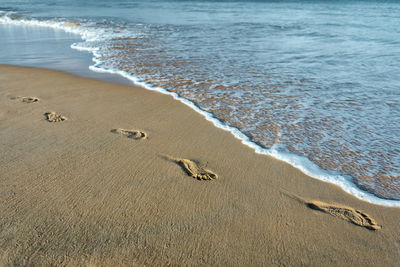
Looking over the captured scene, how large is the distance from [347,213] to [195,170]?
1.37 metres

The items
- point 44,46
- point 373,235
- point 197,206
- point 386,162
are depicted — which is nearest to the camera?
point 373,235

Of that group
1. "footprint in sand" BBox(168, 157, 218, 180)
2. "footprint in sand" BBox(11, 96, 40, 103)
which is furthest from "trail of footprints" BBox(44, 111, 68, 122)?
"footprint in sand" BBox(168, 157, 218, 180)

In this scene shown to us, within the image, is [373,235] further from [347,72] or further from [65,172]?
[347,72]

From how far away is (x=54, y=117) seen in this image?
379cm

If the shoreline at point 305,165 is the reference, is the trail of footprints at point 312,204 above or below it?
below

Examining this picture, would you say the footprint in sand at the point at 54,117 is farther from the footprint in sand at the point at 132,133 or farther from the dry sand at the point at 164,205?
the footprint in sand at the point at 132,133

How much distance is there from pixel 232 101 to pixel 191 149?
5.62 feet

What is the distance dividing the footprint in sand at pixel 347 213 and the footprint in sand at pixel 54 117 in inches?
124

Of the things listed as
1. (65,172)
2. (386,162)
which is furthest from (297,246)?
(65,172)

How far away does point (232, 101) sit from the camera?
462 centimetres

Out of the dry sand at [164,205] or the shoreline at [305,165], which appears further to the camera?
the shoreline at [305,165]

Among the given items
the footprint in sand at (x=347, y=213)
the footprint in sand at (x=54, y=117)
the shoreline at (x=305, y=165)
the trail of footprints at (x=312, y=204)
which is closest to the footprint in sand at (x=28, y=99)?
the footprint in sand at (x=54, y=117)

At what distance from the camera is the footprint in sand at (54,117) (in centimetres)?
373

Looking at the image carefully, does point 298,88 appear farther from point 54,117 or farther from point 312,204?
point 54,117
